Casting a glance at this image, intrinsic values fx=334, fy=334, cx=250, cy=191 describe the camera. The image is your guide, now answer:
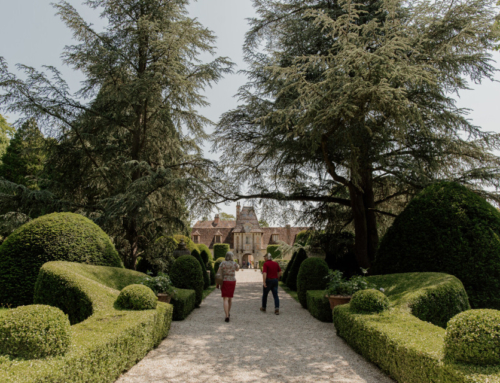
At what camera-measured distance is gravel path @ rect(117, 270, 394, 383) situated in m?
3.91

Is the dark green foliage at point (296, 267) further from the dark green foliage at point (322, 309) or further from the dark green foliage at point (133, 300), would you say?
the dark green foliage at point (133, 300)

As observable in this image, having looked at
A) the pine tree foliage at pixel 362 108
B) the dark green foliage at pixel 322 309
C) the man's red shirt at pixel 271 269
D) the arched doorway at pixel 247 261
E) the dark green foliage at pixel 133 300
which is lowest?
the arched doorway at pixel 247 261

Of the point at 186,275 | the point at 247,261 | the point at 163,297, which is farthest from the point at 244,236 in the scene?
the point at 163,297

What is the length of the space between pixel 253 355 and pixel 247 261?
35913 mm

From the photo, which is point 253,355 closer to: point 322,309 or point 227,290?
point 227,290

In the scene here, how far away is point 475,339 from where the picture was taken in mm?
2777

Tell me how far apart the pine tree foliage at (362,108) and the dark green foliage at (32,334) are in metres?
5.76

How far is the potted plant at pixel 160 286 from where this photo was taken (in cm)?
666

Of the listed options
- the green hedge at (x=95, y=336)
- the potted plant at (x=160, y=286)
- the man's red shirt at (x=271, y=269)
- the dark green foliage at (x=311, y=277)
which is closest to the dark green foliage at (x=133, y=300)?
the green hedge at (x=95, y=336)

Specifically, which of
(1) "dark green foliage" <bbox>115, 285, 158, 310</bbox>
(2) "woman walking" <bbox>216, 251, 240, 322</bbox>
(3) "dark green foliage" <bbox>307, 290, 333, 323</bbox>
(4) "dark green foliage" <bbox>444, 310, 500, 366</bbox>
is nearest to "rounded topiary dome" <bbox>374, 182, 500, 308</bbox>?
(3) "dark green foliage" <bbox>307, 290, 333, 323</bbox>

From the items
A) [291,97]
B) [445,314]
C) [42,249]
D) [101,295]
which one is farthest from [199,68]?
[445,314]

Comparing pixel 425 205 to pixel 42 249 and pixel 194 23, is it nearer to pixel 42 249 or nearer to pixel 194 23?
pixel 42 249

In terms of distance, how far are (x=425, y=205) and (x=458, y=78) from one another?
12.9 feet

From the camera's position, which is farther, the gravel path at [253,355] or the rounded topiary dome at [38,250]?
the rounded topiary dome at [38,250]
